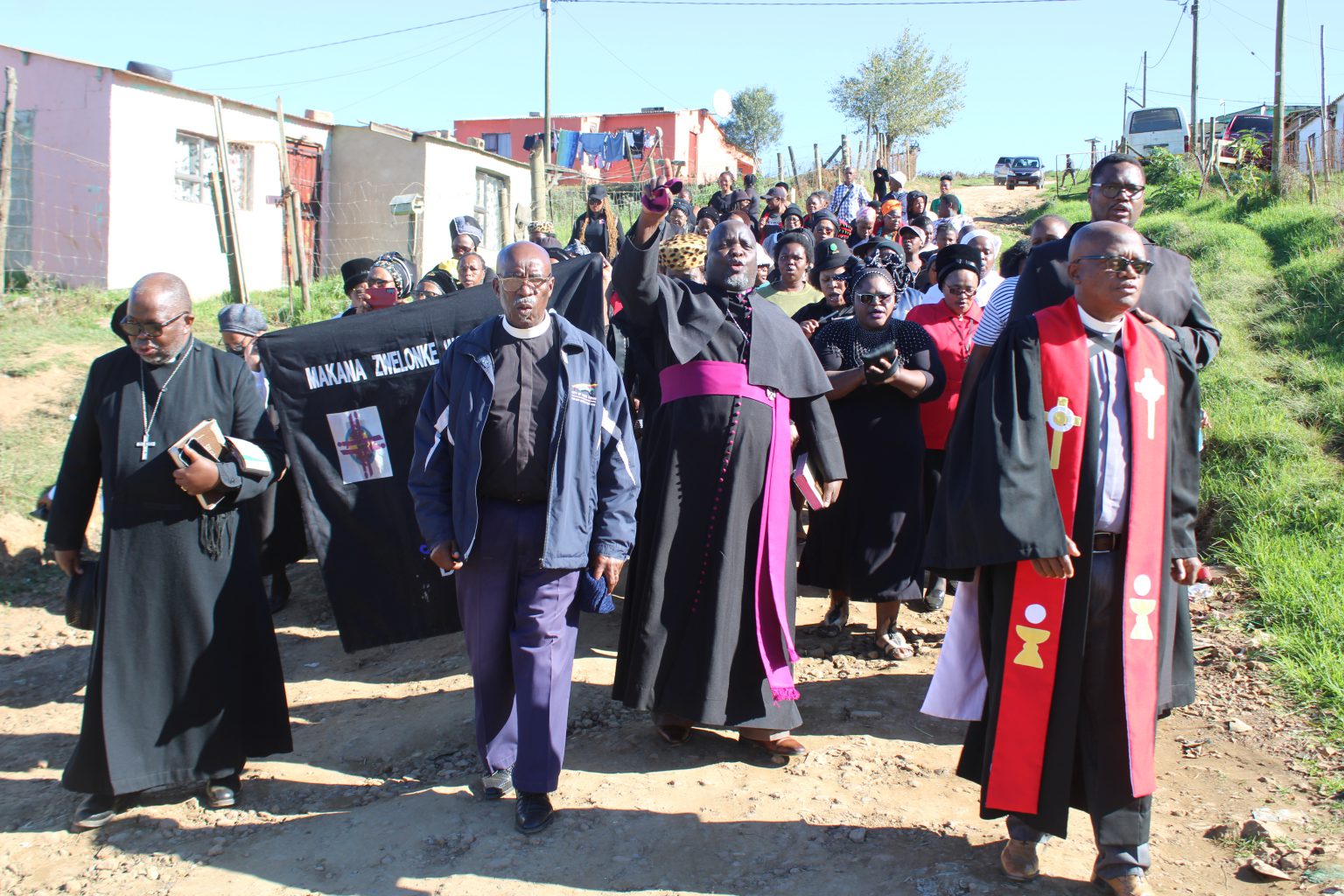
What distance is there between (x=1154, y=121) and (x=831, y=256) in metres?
29.8

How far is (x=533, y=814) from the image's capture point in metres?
3.99

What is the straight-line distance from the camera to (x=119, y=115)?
1490 cm

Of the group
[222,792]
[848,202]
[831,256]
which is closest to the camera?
[222,792]

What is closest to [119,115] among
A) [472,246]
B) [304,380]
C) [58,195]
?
[58,195]

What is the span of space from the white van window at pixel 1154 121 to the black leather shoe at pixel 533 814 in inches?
1279

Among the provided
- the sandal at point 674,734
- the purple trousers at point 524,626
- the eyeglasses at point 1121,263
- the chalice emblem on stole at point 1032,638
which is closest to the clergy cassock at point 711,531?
the sandal at point 674,734

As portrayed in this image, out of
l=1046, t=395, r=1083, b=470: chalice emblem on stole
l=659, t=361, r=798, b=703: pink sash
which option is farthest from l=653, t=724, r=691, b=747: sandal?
l=1046, t=395, r=1083, b=470: chalice emblem on stole

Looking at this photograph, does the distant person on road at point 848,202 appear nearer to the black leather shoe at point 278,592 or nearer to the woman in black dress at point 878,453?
the woman in black dress at point 878,453

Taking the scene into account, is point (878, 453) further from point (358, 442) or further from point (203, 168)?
point (203, 168)

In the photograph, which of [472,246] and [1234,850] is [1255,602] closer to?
[1234,850]

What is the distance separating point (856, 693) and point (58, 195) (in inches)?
569

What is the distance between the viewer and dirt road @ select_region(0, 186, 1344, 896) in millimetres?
3666

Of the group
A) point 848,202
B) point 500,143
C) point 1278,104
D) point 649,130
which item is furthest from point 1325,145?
point 500,143

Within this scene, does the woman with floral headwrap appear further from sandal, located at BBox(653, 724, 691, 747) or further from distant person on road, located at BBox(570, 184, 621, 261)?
distant person on road, located at BBox(570, 184, 621, 261)
